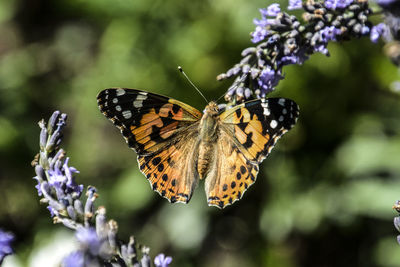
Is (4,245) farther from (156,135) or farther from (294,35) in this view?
(294,35)

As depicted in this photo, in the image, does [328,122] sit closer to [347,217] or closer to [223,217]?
[347,217]

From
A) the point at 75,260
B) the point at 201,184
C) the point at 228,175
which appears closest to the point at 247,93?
the point at 228,175

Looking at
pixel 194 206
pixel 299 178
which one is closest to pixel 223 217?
pixel 194 206

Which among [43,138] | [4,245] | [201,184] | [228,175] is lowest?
[201,184]

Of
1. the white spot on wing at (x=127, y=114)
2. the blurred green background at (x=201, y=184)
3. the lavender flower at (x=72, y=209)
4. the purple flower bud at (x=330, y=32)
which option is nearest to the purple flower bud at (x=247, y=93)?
the purple flower bud at (x=330, y=32)

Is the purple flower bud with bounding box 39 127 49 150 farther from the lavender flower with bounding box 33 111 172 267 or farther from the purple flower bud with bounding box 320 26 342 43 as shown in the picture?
the purple flower bud with bounding box 320 26 342 43

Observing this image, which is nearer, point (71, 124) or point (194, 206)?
point (194, 206)
